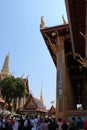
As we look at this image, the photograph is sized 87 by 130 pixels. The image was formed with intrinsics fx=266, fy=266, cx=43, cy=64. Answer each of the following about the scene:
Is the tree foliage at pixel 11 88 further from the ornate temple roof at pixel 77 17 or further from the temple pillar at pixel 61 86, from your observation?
the ornate temple roof at pixel 77 17

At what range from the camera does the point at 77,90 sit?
935 inches

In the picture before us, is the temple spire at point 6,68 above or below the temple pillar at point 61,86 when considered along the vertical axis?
below

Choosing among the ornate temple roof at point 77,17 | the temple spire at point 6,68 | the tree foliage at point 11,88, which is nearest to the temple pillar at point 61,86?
the ornate temple roof at point 77,17

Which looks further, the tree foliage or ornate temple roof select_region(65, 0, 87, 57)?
the tree foliage

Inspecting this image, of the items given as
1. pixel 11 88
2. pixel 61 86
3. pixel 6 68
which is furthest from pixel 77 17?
pixel 6 68

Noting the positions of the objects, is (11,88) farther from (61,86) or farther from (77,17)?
(77,17)

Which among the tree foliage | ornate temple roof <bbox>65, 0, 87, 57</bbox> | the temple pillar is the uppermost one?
ornate temple roof <bbox>65, 0, 87, 57</bbox>

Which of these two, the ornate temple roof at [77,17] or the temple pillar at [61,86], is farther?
the temple pillar at [61,86]

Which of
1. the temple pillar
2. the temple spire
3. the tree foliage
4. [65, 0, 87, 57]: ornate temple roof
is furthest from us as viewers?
the temple spire

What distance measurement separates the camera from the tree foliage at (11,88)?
3850 centimetres

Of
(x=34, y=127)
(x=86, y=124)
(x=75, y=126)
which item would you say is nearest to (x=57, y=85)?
(x=34, y=127)

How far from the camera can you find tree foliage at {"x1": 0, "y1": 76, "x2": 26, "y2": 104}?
38500 millimetres

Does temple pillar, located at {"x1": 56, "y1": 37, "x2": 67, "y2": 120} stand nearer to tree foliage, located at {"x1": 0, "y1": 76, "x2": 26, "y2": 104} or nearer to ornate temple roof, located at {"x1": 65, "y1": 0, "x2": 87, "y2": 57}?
ornate temple roof, located at {"x1": 65, "y1": 0, "x2": 87, "y2": 57}

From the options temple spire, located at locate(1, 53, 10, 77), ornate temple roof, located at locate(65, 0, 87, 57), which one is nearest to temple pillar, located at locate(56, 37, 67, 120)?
ornate temple roof, located at locate(65, 0, 87, 57)
